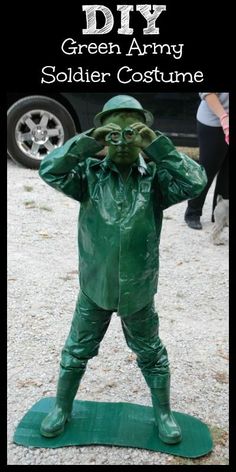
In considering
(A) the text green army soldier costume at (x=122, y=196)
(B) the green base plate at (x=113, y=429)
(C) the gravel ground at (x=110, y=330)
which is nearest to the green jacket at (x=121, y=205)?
(A) the text green army soldier costume at (x=122, y=196)

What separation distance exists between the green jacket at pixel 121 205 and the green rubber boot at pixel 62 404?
17.7 inches

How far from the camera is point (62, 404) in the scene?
2.56 m

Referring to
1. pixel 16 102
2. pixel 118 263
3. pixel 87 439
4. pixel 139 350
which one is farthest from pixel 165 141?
pixel 16 102

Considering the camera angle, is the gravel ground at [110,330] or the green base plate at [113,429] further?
the gravel ground at [110,330]

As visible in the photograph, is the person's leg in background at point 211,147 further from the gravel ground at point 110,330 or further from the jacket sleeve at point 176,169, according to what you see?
the jacket sleeve at point 176,169

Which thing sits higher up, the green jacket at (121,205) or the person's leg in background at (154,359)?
the green jacket at (121,205)

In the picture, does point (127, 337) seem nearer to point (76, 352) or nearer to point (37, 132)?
point (76, 352)

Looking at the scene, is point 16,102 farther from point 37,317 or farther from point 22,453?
point 22,453

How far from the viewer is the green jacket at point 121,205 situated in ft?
6.98

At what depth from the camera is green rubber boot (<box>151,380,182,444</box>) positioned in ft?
8.25

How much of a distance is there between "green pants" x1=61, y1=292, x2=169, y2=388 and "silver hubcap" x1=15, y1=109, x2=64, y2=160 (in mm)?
4485

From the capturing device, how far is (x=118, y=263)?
2188 millimetres

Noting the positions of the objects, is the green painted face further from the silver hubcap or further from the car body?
the silver hubcap

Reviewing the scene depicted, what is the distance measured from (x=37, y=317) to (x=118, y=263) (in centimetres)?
167
